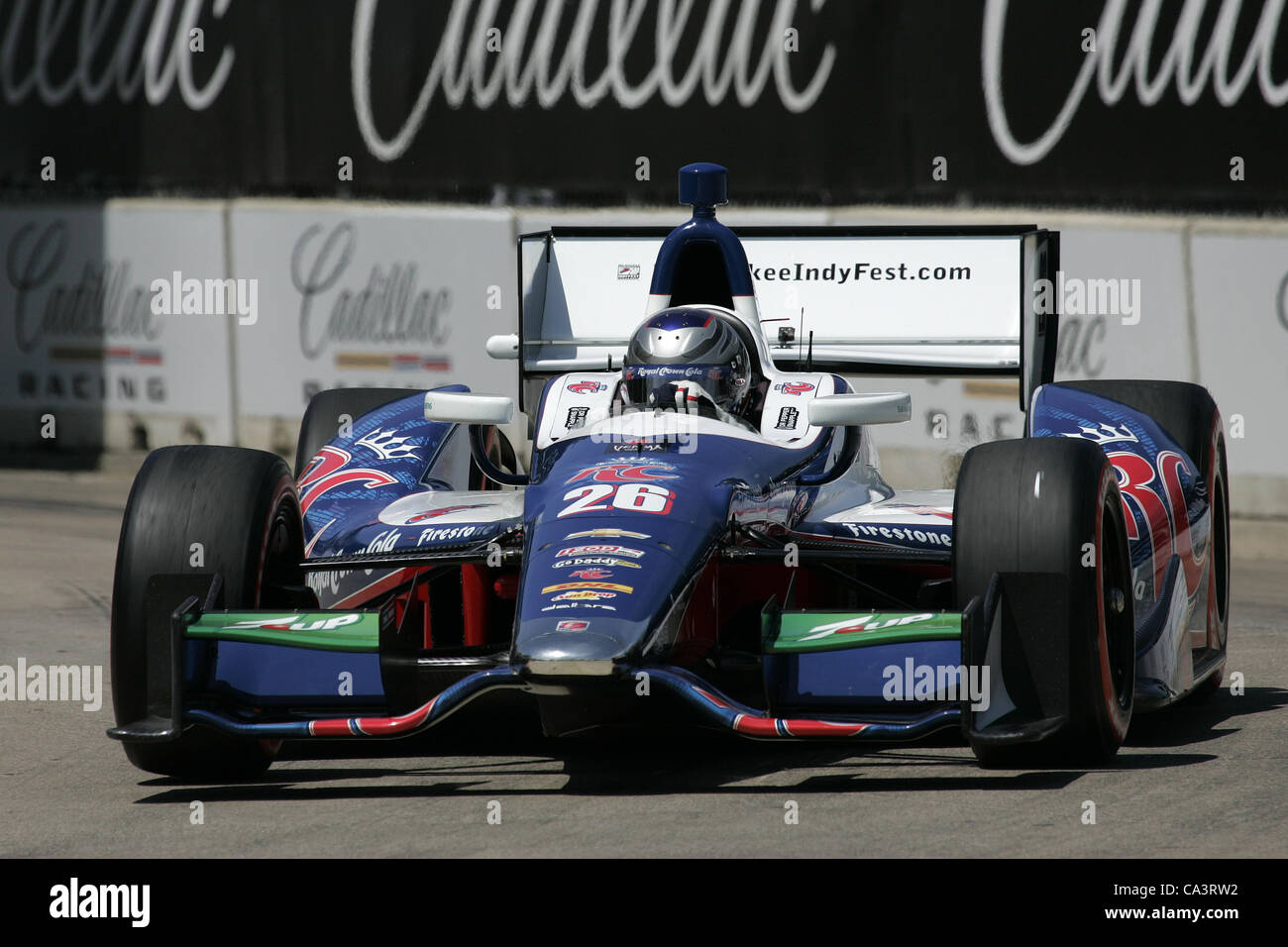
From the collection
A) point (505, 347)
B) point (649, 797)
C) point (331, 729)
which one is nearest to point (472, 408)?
point (331, 729)

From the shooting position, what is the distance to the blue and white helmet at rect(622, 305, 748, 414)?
7504mm

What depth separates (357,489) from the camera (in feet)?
28.2

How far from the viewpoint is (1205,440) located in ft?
28.2

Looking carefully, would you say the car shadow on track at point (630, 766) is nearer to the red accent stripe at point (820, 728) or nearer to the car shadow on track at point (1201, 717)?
the car shadow on track at point (1201, 717)

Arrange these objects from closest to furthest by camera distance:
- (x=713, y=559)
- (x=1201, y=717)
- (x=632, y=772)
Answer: (x=713, y=559) → (x=632, y=772) → (x=1201, y=717)

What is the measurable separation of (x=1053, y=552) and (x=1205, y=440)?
248 centimetres

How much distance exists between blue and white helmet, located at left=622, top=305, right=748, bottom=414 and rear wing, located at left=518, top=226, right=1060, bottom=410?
1080 millimetres

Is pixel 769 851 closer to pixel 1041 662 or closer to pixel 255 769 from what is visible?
pixel 1041 662

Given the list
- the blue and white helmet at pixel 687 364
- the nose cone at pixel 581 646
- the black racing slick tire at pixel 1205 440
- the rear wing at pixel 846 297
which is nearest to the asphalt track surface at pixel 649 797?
the black racing slick tire at pixel 1205 440

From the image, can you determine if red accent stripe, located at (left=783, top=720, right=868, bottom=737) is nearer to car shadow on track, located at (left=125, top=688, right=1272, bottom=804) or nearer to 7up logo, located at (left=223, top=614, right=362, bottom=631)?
car shadow on track, located at (left=125, top=688, right=1272, bottom=804)

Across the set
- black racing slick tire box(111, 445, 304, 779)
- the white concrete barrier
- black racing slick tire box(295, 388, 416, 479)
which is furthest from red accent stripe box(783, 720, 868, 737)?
the white concrete barrier

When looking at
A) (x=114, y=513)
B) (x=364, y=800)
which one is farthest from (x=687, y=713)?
(x=114, y=513)

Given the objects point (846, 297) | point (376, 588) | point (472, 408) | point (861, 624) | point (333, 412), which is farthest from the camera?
point (333, 412)

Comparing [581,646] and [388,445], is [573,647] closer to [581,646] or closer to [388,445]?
[581,646]
